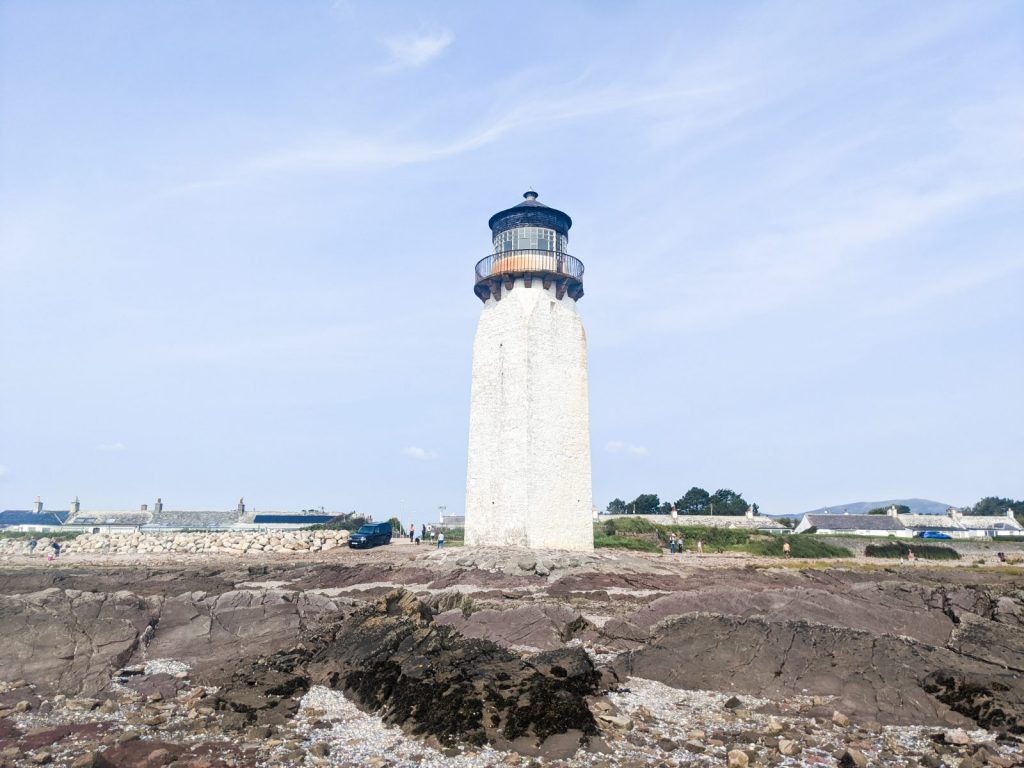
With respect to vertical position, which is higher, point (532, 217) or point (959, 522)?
point (532, 217)

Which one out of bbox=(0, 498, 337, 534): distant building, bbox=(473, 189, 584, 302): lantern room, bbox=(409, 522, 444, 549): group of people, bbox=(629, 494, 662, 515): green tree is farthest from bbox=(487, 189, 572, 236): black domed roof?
bbox=(629, 494, 662, 515): green tree

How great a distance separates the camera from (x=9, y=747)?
9.78 meters

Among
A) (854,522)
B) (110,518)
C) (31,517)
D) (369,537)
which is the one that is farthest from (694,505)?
(31,517)

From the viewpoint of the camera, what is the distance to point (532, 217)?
34.2 meters

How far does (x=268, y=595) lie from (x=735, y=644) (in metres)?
11.8

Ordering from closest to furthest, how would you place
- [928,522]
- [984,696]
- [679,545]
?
[984,696] → [679,545] → [928,522]

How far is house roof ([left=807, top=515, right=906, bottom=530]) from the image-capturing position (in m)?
65.0

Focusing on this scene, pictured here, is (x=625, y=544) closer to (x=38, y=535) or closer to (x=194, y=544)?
(x=194, y=544)

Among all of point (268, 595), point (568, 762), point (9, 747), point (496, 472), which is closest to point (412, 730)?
point (568, 762)

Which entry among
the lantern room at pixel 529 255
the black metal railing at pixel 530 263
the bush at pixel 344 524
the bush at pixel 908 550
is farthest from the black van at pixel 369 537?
the bush at pixel 908 550

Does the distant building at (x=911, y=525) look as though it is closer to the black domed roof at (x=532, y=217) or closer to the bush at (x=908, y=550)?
the bush at (x=908, y=550)

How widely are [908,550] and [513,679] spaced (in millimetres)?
38937

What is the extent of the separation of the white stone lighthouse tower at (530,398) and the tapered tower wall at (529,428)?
0.16ft

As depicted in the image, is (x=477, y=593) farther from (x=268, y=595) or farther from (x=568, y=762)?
(x=568, y=762)
